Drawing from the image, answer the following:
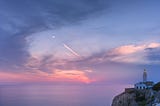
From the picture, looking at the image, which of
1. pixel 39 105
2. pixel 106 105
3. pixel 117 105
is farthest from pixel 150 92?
pixel 39 105

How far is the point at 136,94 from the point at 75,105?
131 meters

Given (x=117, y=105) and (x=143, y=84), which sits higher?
(x=143, y=84)

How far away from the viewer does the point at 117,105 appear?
74.4 m

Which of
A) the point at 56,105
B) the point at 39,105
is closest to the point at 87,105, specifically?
the point at 56,105

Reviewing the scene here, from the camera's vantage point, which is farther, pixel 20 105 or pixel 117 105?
pixel 20 105

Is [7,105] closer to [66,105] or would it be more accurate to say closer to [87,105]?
[66,105]

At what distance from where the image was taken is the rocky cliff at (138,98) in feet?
209

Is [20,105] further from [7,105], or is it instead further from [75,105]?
[75,105]

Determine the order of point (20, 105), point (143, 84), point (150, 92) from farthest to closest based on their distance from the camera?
point (20, 105) < point (143, 84) < point (150, 92)

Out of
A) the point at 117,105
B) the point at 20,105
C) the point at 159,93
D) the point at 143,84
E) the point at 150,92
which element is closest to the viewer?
the point at 159,93

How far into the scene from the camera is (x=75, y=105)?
198 meters

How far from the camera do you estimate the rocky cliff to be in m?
63.6

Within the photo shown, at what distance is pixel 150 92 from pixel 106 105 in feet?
426

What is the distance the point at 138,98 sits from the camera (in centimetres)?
6894
